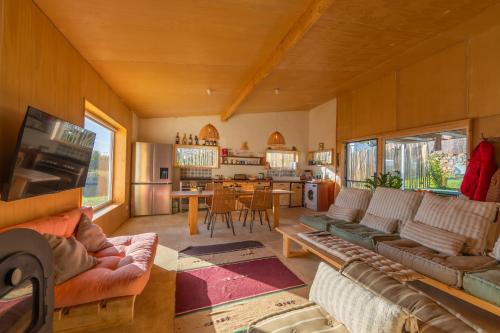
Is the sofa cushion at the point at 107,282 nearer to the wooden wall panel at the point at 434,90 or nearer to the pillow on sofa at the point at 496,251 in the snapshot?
the pillow on sofa at the point at 496,251

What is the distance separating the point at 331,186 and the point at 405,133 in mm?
2631

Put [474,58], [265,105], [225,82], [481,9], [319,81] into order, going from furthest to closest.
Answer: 1. [265,105]
2. [319,81]
3. [225,82]
4. [474,58]
5. [481,9]

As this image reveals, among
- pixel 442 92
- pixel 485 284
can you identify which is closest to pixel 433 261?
pixel 485 284

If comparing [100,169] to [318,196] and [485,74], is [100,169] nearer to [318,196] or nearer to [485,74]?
[318,196]

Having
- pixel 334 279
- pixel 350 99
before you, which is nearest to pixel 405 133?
pixel 350 99

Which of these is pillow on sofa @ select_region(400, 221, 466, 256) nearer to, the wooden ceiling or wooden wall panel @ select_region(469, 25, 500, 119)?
wooden wall panel @ select_region(469, 25, 500, 119)

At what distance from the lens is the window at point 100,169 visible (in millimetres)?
3674

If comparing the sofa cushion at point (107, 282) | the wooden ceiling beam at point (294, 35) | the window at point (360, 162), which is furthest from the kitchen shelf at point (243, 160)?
the sofa cushion at point (107, 282)

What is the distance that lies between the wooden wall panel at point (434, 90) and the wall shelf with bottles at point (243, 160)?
3980 mm

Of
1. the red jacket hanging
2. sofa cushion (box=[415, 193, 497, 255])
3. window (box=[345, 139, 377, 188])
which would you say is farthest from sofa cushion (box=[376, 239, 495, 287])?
window (box=[345, 139, 377, 188])

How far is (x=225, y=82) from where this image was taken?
4.06m

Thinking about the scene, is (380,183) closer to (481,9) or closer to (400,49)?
(400,49)

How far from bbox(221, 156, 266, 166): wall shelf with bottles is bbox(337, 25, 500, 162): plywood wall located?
3.07m

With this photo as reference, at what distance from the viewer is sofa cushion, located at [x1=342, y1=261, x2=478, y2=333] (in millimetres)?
890
